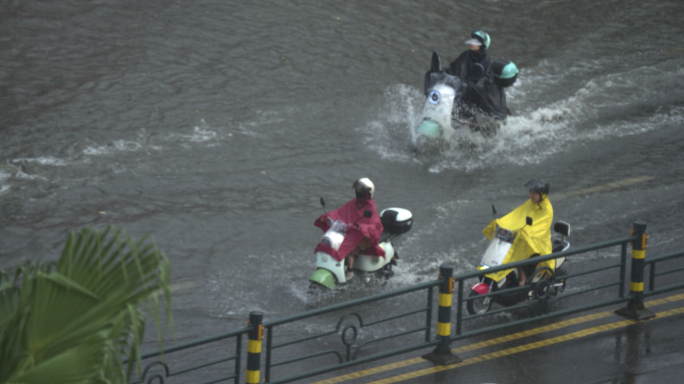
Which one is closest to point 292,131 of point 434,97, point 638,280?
point 434,97

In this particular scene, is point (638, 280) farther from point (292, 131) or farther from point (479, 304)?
point (292, 131)

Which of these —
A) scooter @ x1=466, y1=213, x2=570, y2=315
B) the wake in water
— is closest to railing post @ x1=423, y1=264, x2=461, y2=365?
scooter @ x1=466, y1=213, x2=570, y2=315

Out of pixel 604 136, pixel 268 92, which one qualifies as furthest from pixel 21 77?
pixel 604 136

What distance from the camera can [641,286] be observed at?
385 inches

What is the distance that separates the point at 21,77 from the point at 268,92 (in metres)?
4.94

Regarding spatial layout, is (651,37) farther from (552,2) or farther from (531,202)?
(531,202)

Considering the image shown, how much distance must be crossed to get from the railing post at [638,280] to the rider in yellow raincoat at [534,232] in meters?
0.89

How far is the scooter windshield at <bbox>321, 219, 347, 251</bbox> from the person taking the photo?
10312 mm

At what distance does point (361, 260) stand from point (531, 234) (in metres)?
2.15

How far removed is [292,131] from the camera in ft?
53.8

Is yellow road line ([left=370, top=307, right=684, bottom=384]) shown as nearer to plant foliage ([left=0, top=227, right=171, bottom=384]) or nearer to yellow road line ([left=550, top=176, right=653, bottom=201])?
yellow road line ([left=550, top=176, right=653, bottom=201])

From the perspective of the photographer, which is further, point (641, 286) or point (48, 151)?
point (48, 151)

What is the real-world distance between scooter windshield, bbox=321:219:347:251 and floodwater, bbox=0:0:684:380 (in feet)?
2.23

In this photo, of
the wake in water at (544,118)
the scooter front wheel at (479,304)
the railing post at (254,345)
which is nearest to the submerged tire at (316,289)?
the scooter front wheel at (479,304)
